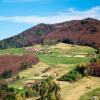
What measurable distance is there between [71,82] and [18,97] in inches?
2062

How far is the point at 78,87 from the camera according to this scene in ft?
552

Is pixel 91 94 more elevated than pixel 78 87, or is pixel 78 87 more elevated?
pixel 78 87

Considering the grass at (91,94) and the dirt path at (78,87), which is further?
the dirt path at (78,87)

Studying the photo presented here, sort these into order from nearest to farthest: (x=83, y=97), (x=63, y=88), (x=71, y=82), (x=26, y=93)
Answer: (x=83, y=97) → (x=26, y=93) → (x=63, y=88) → (x=71, y=82)

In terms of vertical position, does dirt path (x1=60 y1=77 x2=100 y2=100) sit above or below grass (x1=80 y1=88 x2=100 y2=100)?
above

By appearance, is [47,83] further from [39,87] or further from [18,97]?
[18,97]

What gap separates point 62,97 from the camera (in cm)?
14600

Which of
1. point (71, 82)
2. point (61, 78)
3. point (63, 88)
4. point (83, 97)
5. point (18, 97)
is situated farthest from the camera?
point (61, 78)

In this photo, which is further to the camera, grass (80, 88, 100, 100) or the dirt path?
the dirt path

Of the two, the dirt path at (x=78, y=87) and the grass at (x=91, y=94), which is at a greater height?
the dirt path at (x=78, y=87)

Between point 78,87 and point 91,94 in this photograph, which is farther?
point 78,87

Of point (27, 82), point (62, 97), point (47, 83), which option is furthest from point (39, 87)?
point (27, 82)

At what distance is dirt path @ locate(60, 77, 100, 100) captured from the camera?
5984 inches

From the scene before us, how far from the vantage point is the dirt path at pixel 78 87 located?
152 meters
